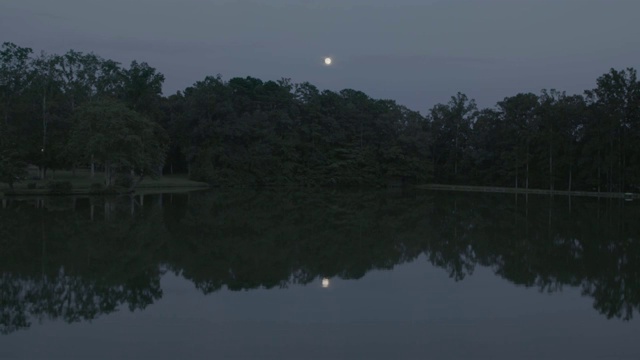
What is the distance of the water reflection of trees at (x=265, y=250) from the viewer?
1073cm

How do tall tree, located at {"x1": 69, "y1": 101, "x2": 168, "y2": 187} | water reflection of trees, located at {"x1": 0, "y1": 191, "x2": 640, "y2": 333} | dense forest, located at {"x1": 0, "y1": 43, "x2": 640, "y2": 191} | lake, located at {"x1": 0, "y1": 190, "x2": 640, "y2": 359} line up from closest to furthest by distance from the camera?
1. lake, located at {"x1": 0, "y1": 190, "x2": 640, "y2": 359}
2. water reflection of trees, located at {"x1": 0, "y1": 191, "x2": 640, "y2": 333}
3. tall tree, located at {"x1": 69, "y1": 101, "x2": 168, "y2": 187}
4. dense forest, located at {"x1": 0, "y1": 43, "x2": 640, "y2": 191}

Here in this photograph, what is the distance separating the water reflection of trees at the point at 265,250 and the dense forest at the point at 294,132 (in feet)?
52.9

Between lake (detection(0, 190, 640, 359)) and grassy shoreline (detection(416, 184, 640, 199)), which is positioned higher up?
grassy shoreline (detection(416, 184, 640, 199))

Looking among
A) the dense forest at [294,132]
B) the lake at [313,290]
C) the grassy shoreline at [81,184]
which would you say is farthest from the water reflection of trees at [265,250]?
the dense forest at [294,132]

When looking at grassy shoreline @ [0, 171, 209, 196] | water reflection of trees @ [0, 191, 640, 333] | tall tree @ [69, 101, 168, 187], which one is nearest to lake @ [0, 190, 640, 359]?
water reflection of trees @ [0, 191, 640, 333]

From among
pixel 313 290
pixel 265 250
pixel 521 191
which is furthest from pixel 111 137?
pixel 521 191

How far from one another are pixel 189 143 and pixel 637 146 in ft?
122

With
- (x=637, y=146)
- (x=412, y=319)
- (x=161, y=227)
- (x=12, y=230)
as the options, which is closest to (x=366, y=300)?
(x=412, y=319)

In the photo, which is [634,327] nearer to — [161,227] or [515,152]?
[161,227]

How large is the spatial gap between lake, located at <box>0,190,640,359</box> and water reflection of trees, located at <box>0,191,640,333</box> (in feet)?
0.21

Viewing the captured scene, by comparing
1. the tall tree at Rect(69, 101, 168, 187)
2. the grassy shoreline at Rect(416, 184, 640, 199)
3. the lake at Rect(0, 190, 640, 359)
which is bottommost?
the lake at Rect(0, 190, 640, 359)

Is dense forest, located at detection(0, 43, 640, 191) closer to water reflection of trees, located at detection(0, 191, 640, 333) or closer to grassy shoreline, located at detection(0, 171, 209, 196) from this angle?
grassy shoreline, located at detection(0, 171, 209, 196)

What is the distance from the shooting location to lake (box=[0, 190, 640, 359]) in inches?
304

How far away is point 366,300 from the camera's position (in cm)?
1023
